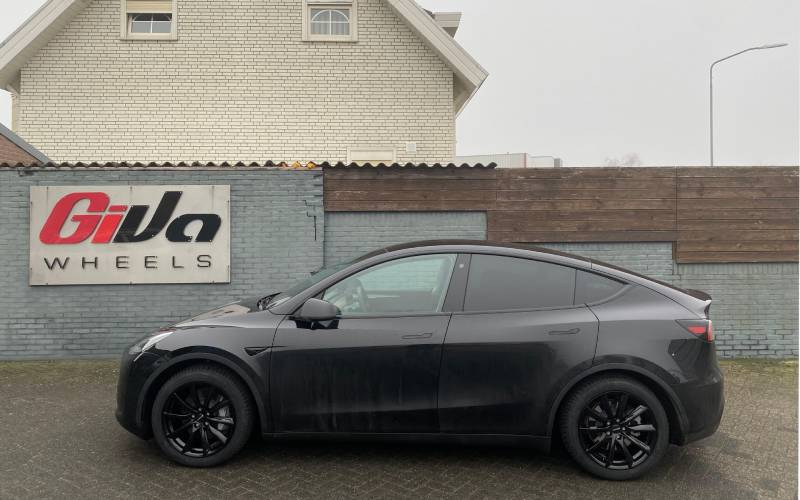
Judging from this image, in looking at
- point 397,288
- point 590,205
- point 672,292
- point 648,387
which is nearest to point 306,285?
point 397,288

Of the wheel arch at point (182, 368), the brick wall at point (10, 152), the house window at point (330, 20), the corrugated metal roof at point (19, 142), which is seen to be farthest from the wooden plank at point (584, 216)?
the corrugated metal roof at point (19, 142)

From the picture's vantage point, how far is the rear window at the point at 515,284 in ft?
13.2

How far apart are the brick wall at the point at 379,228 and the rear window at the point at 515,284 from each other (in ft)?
11.2

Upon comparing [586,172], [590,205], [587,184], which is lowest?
[590,205]

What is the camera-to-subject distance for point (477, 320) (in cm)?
395

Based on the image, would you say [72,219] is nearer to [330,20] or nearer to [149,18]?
[149,18]

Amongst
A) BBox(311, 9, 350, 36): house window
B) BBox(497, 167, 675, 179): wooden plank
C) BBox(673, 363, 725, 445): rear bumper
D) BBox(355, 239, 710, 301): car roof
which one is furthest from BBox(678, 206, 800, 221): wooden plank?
BBox(311, 9, 350, 36): house window

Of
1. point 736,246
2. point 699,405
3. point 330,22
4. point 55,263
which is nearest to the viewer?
point 699,405

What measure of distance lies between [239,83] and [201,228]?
485 centimetres

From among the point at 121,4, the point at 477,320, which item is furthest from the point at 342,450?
the point at 121,4

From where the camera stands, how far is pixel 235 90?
1121 centimetres

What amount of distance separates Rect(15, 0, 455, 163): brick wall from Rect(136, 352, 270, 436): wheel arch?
7.60 meters

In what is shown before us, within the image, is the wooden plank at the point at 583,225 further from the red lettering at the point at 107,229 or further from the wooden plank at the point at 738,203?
the red lettering at the point at 107,229

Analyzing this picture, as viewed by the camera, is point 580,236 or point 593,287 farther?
point 580,236
